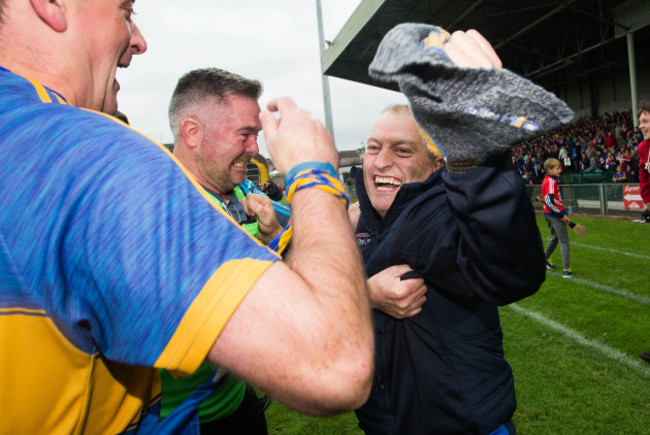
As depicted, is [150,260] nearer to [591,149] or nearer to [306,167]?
→ [306,167]

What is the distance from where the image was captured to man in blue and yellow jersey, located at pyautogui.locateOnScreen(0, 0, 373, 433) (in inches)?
27.3

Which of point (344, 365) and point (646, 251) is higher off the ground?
point (344, 365)

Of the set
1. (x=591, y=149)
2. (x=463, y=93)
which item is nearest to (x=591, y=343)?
(x=463, y=93)

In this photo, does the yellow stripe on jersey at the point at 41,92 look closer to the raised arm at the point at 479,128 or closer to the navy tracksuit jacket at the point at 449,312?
the raised arm at the point at 479,128

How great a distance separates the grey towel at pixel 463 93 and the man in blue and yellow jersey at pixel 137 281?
392 millimetres

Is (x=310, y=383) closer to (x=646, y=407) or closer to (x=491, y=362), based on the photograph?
(x=491, y=362)

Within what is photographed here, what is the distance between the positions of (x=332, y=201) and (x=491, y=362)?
1.15 metres

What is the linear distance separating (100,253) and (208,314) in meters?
0.22

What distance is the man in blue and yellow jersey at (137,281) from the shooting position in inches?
27.3

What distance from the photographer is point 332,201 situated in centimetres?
93

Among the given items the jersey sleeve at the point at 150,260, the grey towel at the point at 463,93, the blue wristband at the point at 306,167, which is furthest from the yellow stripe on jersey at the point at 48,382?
the grey towel at the point at 463,93

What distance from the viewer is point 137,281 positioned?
69 centimetres

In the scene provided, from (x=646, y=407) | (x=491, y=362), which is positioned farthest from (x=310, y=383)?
(x=646, y=407)

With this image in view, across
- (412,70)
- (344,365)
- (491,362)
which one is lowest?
(491,362)
